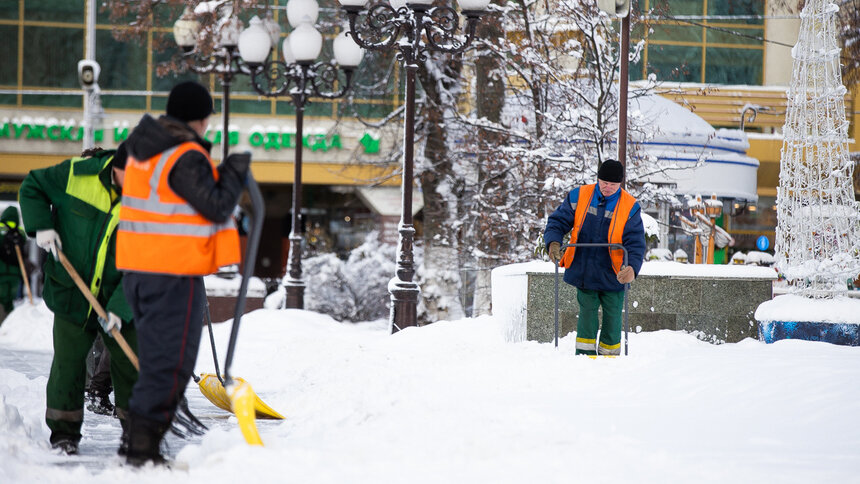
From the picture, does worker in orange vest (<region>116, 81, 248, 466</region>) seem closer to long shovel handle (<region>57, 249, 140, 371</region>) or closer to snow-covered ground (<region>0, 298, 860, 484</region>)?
snow-covered ground (<region>0, 298, 860, 484</region>)

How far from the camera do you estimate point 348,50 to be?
15352 mm

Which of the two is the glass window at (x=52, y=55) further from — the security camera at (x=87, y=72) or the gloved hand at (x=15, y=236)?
the gloved hand at (x=15, y=236)

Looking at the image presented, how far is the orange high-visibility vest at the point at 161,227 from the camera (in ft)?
15.2

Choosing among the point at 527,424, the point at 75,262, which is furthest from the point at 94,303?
the point at 527,424

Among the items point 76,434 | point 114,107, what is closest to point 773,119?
point 114,107

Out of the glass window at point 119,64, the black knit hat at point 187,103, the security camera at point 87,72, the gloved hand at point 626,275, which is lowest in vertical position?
the gloved hand at point 626,275

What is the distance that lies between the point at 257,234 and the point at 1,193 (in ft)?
95.9

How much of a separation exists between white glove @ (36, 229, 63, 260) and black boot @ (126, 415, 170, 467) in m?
1.13

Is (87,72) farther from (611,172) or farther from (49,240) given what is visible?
(49,240)

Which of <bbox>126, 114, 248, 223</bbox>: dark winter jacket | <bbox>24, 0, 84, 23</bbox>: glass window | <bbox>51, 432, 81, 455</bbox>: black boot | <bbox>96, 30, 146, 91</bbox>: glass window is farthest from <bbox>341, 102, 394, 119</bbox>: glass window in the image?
<bbox>126, 114, 248, 223</bbox>: dark winter jacket

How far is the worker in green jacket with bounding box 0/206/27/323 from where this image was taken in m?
15.3

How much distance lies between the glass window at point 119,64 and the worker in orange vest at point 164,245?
2719cm

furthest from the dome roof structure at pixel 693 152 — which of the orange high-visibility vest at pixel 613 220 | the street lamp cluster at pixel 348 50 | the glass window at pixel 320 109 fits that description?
the glass window at pixel 320 109

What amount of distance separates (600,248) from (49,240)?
388 centimetres
